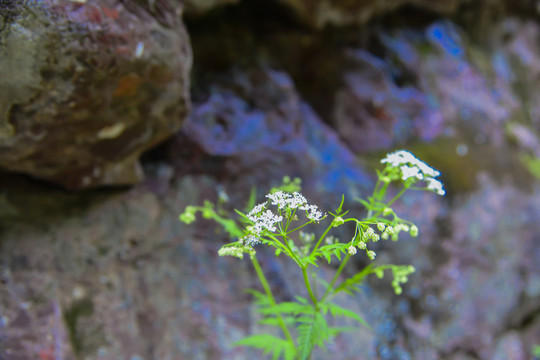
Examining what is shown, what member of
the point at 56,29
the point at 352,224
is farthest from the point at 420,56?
the point at 56,29

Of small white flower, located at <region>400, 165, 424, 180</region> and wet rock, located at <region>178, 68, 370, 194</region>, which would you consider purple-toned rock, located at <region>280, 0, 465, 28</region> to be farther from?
small white flower, located at <region>400, 165, 424, 180</region>

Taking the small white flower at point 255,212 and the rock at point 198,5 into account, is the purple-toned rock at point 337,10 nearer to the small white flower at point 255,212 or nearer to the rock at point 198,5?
the rock at point 198,5

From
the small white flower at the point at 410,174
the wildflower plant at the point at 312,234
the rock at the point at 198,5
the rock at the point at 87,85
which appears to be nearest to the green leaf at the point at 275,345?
the wildflower plant at the point at 312,234

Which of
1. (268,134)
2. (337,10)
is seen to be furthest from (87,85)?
(337,10)

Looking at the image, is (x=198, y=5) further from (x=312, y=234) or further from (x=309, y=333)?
(x=309, y=333)

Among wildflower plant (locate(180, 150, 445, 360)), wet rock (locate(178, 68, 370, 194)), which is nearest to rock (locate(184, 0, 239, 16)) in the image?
wet rock (locate(178, 68, 370, 194))
